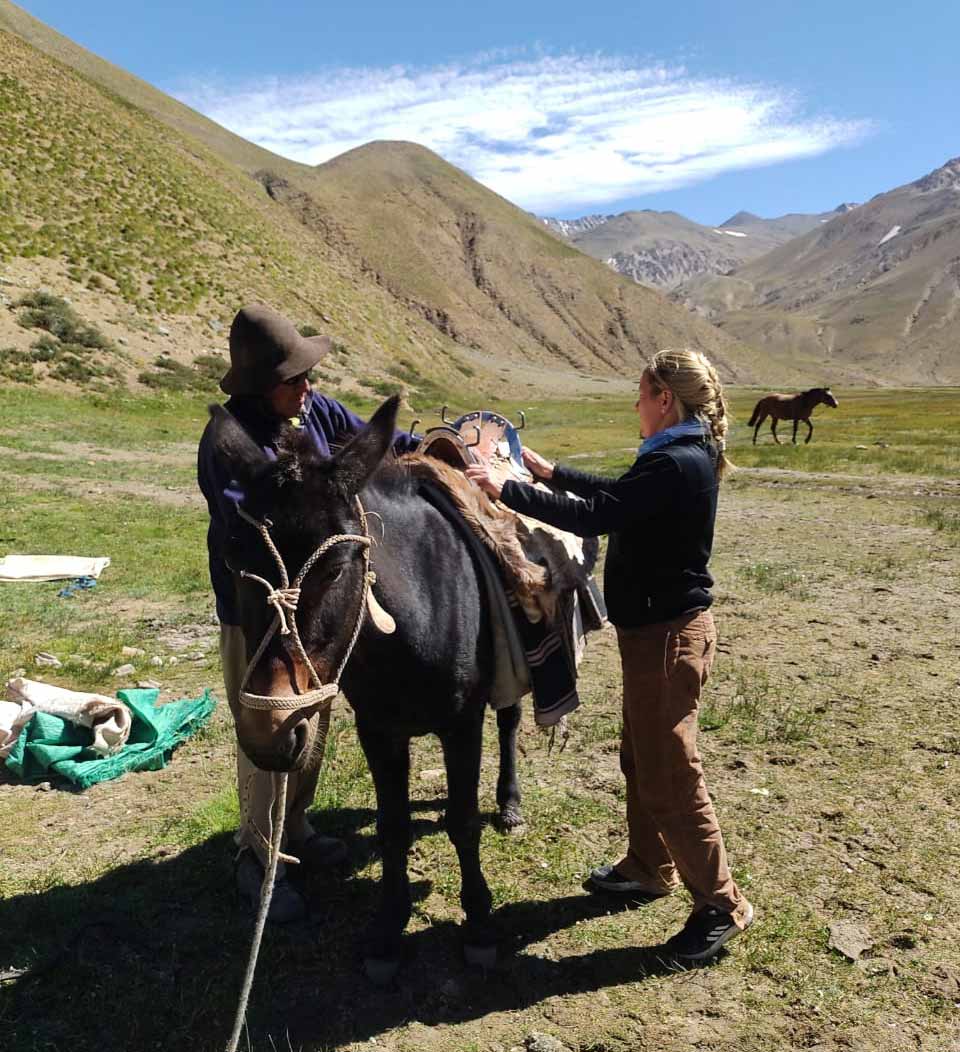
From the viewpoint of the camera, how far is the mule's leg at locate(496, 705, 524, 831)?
Result: 14.3 ft

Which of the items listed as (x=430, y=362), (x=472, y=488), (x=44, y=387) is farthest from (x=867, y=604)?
(x=430, y=362)

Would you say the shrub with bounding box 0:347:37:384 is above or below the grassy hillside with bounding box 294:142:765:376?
below

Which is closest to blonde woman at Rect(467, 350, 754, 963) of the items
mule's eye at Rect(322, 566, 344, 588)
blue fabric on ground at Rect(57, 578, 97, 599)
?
mule's eye at Rect(322, 566, 344, 588)

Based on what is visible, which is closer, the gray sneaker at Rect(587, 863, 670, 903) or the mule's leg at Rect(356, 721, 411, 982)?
the mule's leg at Rect(356, 721, 411, 982)

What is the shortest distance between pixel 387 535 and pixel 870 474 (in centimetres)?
1720

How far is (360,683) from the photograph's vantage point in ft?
9.50

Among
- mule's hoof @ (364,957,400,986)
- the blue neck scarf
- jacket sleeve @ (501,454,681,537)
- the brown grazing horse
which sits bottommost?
mule's hoof @ (364,957,400,986)

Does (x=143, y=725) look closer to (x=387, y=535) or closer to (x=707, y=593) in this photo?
(x=387, y=535)

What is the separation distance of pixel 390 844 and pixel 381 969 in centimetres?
50

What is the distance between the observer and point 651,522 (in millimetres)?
3221

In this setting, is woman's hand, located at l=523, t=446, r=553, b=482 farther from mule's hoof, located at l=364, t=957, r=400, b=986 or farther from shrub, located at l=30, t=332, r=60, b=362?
shrub, located at l=30, t=332, r=60, b=362

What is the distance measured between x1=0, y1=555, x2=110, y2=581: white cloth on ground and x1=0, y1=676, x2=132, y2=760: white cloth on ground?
3603 mm

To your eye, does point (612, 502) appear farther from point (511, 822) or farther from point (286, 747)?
point (511, 822)

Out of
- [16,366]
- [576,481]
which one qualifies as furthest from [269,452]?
[16,366]
